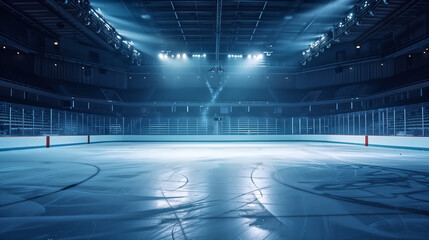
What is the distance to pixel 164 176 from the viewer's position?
5699 millimetres

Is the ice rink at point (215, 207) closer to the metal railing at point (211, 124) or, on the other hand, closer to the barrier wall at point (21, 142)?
the barrier wall at point (21, 142)

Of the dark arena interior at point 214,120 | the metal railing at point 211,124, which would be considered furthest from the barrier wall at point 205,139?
the metal railing at point 211,124

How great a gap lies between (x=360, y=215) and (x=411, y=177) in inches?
140

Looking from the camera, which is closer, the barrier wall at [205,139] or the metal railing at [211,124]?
the barrier wall at [205,139]

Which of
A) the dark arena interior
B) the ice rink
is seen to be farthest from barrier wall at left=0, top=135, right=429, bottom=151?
the ice rink

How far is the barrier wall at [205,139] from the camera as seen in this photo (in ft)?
45.9

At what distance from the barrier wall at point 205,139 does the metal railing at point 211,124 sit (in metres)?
0.56

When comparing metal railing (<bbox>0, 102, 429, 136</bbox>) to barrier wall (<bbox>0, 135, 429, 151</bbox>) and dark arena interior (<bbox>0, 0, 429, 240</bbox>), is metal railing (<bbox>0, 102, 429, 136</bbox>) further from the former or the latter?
barrier wall (<bbox>0, 135, 429, 151</bbox>)

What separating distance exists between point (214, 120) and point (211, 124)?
0.59 metres

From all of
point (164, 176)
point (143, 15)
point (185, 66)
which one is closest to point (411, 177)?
point (164, 176)

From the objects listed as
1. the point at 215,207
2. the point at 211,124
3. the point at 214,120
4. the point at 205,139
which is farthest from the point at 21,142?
the point at 214,120

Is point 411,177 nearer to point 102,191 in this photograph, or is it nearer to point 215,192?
point 215,192

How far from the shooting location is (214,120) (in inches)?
1067

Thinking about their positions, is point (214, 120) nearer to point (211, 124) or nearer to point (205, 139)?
point (211, 124)
